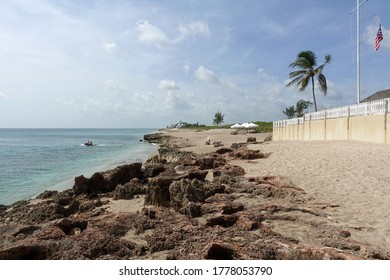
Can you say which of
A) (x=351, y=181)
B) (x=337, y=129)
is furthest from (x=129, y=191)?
(x=337, y=129)

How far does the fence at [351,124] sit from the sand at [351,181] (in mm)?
737

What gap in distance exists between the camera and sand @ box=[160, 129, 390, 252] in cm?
616

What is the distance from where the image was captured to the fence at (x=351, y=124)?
600 inches

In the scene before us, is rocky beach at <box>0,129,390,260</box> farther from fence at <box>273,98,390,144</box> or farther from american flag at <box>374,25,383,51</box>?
american flag at <box>374,25,383,51</box>

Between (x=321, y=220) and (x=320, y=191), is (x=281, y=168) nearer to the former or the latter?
(x=320, y=191)

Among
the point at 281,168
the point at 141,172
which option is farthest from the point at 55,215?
the point at 281,168

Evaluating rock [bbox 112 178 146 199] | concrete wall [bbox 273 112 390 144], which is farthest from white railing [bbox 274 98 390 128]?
rock [bbox 112 178 146 199]

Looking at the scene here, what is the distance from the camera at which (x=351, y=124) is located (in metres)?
18.6

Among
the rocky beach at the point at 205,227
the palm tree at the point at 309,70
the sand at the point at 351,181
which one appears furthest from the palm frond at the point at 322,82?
the rocky beach at the point at 205,227

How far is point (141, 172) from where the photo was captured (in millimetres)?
13555

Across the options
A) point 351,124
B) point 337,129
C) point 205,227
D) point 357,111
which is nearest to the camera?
point 205,227

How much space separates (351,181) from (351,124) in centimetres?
1013

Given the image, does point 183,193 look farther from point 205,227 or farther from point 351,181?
point 351,181

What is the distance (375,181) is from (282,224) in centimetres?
458
